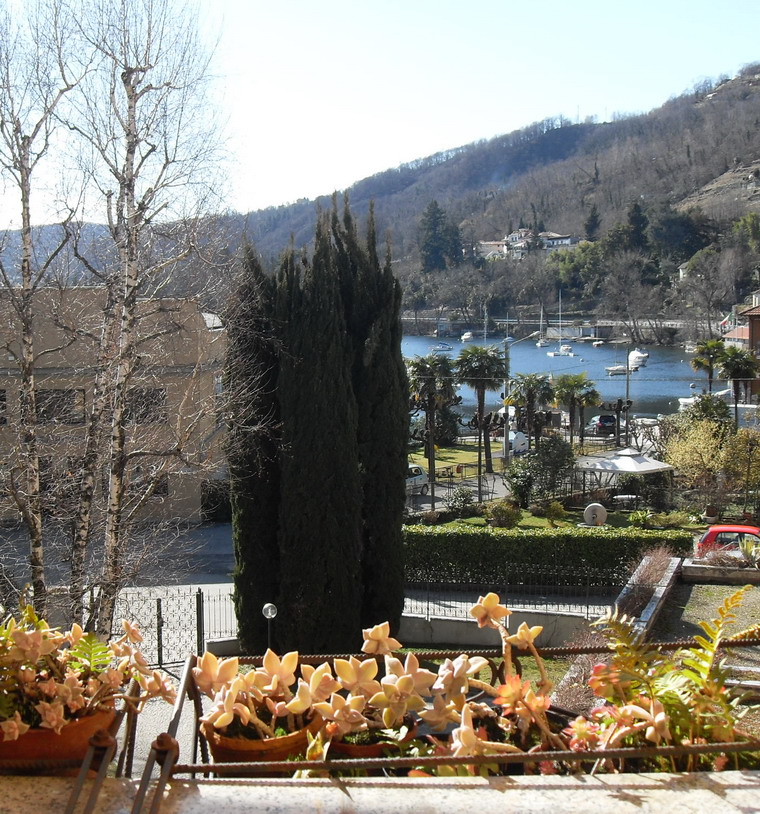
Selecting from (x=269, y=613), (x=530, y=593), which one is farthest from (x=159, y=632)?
(x=530, y=593)

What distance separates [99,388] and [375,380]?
19.0 feet

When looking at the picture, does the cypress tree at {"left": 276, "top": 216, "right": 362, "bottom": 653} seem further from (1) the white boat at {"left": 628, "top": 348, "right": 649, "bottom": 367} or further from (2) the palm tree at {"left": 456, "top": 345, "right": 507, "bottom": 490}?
(1) the white boat at {"left": 628, "top": 348, "right": 649, "bottom": 367}

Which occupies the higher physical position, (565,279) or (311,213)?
(311,213)

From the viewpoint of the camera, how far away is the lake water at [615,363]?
70812mm

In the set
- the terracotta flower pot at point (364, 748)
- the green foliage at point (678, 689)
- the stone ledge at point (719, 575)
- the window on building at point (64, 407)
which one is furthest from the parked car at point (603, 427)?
the terracotta flower pot at point (364, 748)

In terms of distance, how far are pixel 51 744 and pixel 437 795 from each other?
108 centimetres

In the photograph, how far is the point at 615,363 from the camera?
91125 millimetres

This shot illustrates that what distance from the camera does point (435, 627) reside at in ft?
55.9

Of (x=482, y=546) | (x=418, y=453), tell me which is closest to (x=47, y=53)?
(x=482, y=546)

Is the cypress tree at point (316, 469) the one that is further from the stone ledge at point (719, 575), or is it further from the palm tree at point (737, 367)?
the palm tree at point (737, 367)

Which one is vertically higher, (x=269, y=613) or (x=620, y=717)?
(x=620, y=717)

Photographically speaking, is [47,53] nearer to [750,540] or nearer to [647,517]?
[750,540]

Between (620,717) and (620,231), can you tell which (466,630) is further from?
(620,231)

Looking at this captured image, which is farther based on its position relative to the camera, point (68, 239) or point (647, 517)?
point (647, 517)
